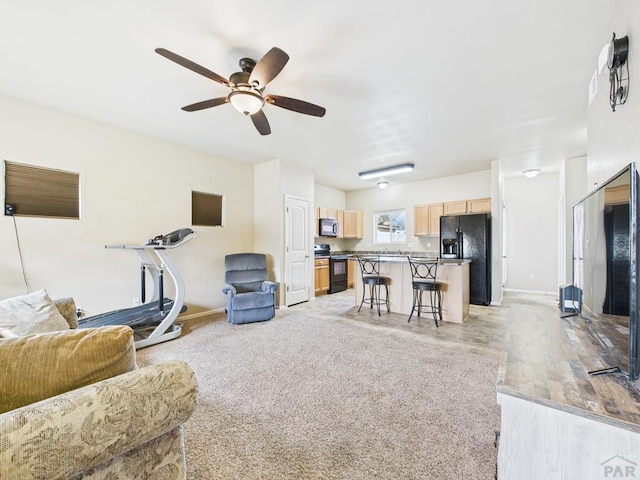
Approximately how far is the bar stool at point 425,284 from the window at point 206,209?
339 centimetres

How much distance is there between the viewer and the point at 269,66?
6.36ft

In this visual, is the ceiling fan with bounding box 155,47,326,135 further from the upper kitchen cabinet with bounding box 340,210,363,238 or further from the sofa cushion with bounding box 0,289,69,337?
the upper kitchen cabinet with bounding box 340,210,363,238

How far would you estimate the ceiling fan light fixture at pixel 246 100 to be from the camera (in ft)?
7.46

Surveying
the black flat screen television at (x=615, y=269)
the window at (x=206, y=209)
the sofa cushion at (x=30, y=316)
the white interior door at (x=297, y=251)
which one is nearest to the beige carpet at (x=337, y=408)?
the black flat screen television at (x=615, y=269)

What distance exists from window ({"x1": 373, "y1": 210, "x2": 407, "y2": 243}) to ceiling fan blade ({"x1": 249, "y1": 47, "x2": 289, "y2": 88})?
5.55 meters

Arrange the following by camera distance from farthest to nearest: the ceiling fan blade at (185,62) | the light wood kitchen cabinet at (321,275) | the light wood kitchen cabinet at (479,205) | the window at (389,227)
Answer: the window at (389,227) → the light wood kitchen cabinet at (321,275) → the light wood kitchen cabinet at (479,205) → the ceiling fan blade at (185,62)

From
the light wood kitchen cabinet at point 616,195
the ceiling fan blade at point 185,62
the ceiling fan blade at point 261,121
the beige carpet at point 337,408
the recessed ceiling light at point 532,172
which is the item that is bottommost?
the beige carpet at point 337,408

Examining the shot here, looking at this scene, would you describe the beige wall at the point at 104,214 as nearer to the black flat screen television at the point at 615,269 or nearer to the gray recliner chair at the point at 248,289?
the gray recliner chair at the point at 248,289

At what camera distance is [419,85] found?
262cm

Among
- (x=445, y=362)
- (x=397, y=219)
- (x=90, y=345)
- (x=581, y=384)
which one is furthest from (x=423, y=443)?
(x=397, y=219)

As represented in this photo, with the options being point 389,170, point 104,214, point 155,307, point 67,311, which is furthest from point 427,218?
point 67,311

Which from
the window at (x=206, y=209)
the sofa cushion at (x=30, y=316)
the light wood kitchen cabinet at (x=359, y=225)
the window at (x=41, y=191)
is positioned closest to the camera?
the sofa cushion at (x=30, y=316)

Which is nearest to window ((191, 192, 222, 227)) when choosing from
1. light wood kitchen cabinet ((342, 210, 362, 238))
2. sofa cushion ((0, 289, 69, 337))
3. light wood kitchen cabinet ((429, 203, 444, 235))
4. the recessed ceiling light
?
sofa cushion ((0, 289, 69, 337))

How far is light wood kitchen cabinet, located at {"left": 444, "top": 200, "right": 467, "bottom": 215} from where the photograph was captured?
583 cm
